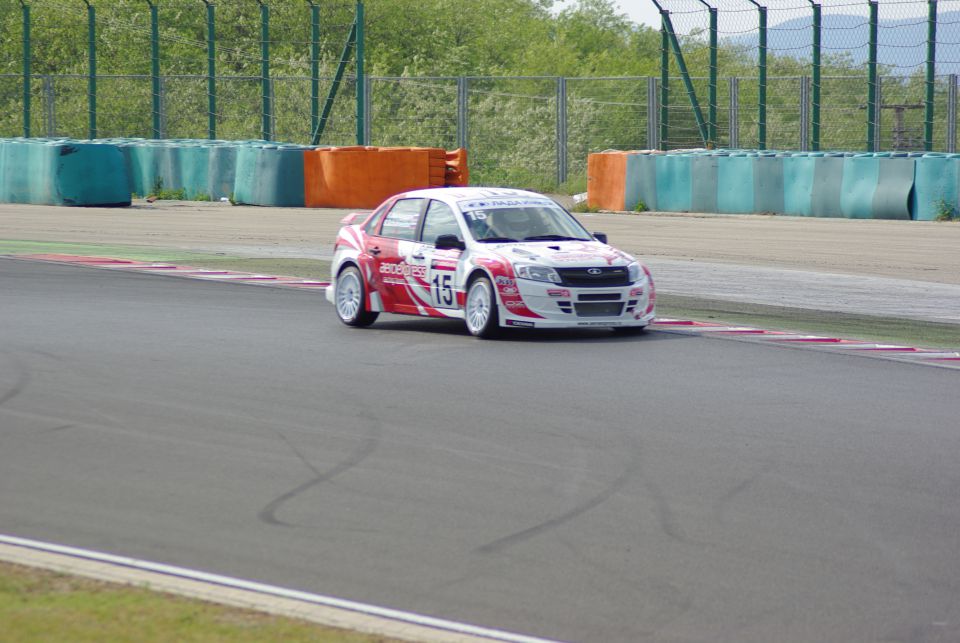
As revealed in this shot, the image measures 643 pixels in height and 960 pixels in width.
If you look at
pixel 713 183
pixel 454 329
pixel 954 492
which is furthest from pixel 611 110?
pixel 954 492

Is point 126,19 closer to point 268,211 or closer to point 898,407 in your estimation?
point 268,211

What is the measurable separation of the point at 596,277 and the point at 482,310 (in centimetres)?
109

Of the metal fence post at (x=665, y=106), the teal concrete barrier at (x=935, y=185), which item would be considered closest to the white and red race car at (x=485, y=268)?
the teal concrete barrier at (x=935, y=185)

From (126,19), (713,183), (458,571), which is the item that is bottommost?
(458,571)

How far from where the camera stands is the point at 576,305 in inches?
562

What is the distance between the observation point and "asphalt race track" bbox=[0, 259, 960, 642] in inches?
241

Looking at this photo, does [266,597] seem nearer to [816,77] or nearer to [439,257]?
[439,257]

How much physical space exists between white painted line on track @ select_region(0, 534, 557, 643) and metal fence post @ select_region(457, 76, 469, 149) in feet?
109

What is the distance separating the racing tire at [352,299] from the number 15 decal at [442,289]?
0.88 m

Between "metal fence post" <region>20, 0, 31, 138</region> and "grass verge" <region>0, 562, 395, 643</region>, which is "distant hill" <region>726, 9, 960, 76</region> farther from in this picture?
"grass verge" <region>0, 562, 395, 643</region>

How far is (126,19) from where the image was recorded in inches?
2464

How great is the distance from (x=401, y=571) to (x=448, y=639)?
3.55 ft

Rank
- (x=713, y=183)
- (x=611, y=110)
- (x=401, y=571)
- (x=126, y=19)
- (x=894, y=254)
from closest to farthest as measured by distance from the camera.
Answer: (x=401, y=571), (x=894, y=254), (x=713, y=183), (x=611, y=110), (x=126, y=19)

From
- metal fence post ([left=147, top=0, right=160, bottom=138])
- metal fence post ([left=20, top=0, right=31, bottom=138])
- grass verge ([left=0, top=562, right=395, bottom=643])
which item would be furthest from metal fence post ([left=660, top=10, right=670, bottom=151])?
grass verge ([left=0, top=562, right=395, bottom=643])
